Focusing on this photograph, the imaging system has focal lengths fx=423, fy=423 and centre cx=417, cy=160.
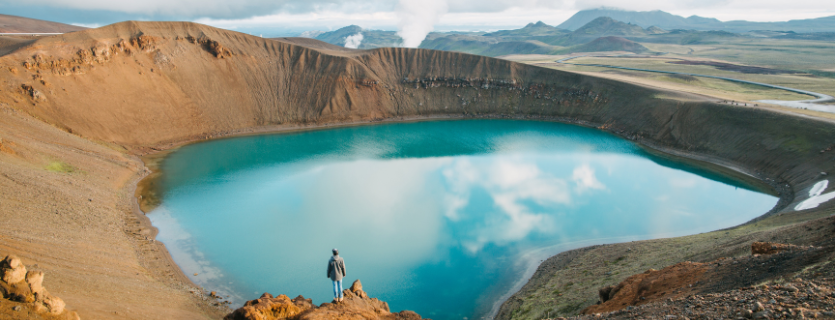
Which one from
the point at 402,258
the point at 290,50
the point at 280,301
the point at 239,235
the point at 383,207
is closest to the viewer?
the point at 280,301

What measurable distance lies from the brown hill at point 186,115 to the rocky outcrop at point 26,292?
2.14 metres

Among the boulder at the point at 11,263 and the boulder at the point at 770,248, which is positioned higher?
the boulder at the point at 11,263

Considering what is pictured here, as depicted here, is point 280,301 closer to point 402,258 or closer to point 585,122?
point 402,258

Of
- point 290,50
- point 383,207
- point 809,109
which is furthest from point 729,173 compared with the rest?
point 290,50

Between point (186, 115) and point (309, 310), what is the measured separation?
48041mm

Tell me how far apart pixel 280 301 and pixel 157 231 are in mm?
18086

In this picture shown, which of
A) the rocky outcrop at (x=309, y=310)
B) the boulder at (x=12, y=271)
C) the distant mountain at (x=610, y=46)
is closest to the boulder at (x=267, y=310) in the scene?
the rocky outcrop at (x=309, y=310)

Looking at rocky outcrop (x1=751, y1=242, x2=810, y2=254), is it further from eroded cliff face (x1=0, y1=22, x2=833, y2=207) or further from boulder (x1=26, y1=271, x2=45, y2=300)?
eroded cliff face (x1=0, y1=22, x2=833, y2=207)

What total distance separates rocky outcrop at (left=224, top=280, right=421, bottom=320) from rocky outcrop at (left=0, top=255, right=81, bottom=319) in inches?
145

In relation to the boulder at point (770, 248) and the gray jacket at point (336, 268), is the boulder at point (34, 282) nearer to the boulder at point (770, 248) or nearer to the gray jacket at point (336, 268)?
the gray jacket at point (336, 268)

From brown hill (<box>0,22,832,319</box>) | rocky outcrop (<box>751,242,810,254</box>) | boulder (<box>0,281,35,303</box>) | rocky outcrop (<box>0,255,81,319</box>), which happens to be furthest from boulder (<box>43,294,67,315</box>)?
rocky outcrop (<box>751,242,810,254</box>)

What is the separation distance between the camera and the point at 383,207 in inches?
1144

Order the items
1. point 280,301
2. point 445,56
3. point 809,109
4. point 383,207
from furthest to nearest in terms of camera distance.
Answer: point 445,56
point 809,109
point 383,207
point 280,301

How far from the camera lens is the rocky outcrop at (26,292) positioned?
8.72 m
